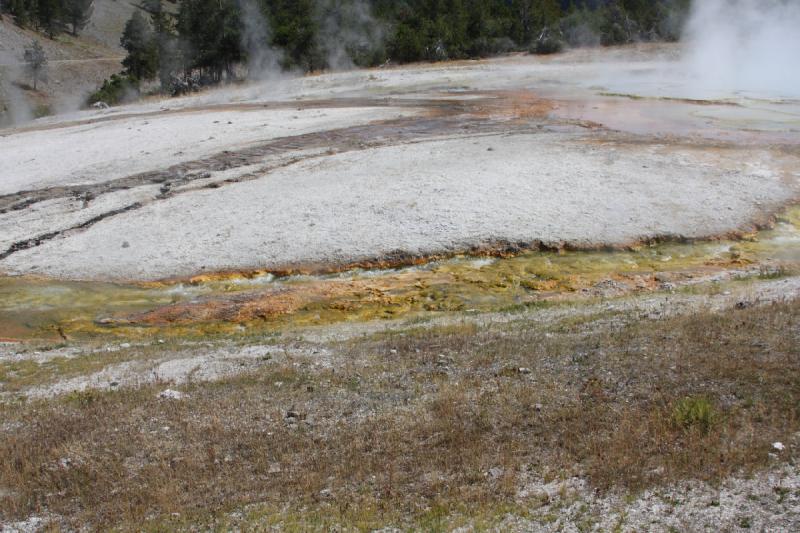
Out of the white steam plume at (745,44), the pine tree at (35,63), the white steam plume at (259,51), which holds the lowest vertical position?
the white steam plume at (745,44)

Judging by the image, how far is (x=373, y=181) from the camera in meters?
17.6

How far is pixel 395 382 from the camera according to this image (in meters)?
8.11

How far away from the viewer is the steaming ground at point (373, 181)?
14.8 m

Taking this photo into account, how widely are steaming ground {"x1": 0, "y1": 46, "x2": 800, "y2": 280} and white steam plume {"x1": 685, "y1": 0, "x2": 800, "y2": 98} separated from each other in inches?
365

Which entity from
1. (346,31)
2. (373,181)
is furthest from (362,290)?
(346,31)

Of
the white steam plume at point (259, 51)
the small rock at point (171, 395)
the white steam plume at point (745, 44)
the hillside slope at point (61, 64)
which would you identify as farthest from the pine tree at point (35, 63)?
the small rock at point (171, 395)

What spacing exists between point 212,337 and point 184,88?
3374 centimetres

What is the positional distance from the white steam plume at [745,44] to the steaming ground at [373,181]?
9265mm

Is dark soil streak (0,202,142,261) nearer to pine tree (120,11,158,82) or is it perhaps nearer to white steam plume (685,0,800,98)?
white steam plume (685,0,800,98)

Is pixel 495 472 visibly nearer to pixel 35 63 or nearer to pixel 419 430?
pixel 419 430

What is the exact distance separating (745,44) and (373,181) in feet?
116

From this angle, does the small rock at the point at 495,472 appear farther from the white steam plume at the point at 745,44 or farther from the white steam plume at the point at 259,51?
the white steam plume at the point at 259,51

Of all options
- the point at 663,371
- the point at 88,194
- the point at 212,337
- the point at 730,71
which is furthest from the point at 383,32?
the point at 663,371

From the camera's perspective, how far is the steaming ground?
14.8 m
